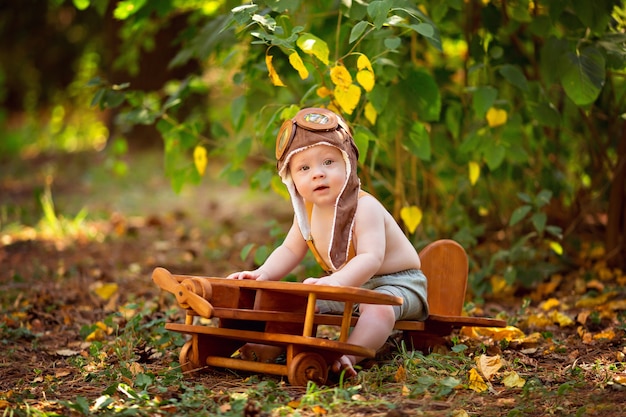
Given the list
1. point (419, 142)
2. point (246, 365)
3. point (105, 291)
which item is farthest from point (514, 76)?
point (105, 291)

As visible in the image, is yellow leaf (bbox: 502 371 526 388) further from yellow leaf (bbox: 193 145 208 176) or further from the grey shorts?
yellow leaf (bbox: 193 145 208 176)

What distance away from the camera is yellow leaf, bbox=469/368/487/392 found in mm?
2330

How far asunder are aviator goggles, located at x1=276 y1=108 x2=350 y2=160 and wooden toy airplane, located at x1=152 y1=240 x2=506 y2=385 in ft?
1.57

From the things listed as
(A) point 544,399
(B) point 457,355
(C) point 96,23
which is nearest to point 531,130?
(B) point 457,355

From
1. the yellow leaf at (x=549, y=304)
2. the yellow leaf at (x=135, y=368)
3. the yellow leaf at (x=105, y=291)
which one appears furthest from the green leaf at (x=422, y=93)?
the yellow leaf at (x=105, y=291)

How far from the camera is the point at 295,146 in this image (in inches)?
99.2

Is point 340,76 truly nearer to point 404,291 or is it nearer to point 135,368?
point 404,291

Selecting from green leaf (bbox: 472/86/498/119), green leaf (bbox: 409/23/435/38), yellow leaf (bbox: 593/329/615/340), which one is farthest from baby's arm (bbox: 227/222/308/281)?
yellow leaf (bbox: 593/329/615/340)

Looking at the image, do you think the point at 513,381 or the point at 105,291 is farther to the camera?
the point at 105,291

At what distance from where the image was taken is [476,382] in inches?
92.7

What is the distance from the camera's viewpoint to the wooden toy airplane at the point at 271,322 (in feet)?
7.49

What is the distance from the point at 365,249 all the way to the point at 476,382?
0.53 m

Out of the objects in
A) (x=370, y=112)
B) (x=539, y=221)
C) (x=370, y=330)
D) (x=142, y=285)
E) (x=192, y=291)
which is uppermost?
(x=370, y=112)

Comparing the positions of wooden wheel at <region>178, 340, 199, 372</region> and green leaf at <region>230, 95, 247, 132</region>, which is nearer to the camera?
wooden wheel at <region>178, 340, 199, 372</region>
